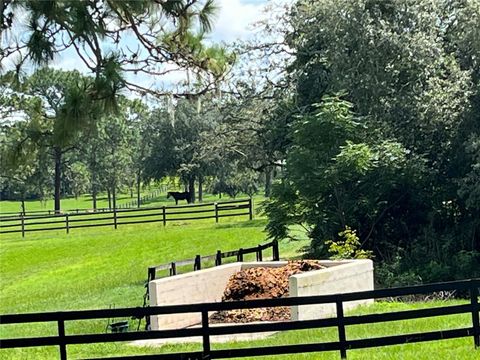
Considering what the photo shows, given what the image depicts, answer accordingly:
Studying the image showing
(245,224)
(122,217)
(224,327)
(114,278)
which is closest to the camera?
(224,327)

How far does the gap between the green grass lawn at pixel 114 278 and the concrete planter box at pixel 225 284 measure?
683 millimetres

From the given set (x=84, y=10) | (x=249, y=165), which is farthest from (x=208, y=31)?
(x=249, y=165)

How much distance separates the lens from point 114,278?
2077 centimetres

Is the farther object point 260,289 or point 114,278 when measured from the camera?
point 114,278

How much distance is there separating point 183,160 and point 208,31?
169 feet

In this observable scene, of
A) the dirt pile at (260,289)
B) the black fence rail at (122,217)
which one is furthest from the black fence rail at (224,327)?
the black fence rail at (122,217)

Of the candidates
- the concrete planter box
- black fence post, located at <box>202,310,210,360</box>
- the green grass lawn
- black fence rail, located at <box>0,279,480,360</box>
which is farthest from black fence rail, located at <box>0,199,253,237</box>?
black fence post, located at <box>202,310,210,360</box>

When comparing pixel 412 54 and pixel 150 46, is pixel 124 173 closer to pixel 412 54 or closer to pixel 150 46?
pixel 412 54

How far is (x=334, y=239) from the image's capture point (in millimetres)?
20906

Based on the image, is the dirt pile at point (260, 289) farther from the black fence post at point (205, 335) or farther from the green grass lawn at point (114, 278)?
the black fence post at point (205, 335)

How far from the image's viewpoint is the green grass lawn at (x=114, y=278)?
10.0 meters

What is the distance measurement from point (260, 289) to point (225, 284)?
1.01 meters

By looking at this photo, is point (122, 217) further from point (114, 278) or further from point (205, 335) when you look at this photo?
point (205, 335)

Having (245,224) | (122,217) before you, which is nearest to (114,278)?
(245,224)
